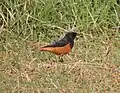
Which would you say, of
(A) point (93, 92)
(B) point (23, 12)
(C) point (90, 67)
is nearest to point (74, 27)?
(B) point (23, 12)

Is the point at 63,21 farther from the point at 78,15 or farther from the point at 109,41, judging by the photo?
the point at 109,41

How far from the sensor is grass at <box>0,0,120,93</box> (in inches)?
191

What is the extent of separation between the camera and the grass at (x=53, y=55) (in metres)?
4.84

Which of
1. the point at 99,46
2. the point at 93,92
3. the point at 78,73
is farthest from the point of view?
the point at 99,46

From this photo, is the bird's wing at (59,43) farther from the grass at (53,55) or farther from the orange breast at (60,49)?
the grass at (53,55)

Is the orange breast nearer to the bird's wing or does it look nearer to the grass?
the bird's wing

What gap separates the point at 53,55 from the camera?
5672 millimetres

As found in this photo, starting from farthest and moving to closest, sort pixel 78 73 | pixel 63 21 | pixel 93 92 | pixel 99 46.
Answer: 1. pixel 63 21
2. pixel 99 46
3. pixel 78 73
4. pixel 93 92

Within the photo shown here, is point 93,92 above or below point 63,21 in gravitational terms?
below

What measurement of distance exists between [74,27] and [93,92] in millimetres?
1932

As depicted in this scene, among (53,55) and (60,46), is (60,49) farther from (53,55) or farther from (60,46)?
(53,55)

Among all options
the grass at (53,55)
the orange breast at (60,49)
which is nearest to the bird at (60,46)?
the orange breast at (60,49)

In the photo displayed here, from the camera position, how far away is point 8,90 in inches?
183

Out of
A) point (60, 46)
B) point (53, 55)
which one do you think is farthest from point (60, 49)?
point (53, 55)
